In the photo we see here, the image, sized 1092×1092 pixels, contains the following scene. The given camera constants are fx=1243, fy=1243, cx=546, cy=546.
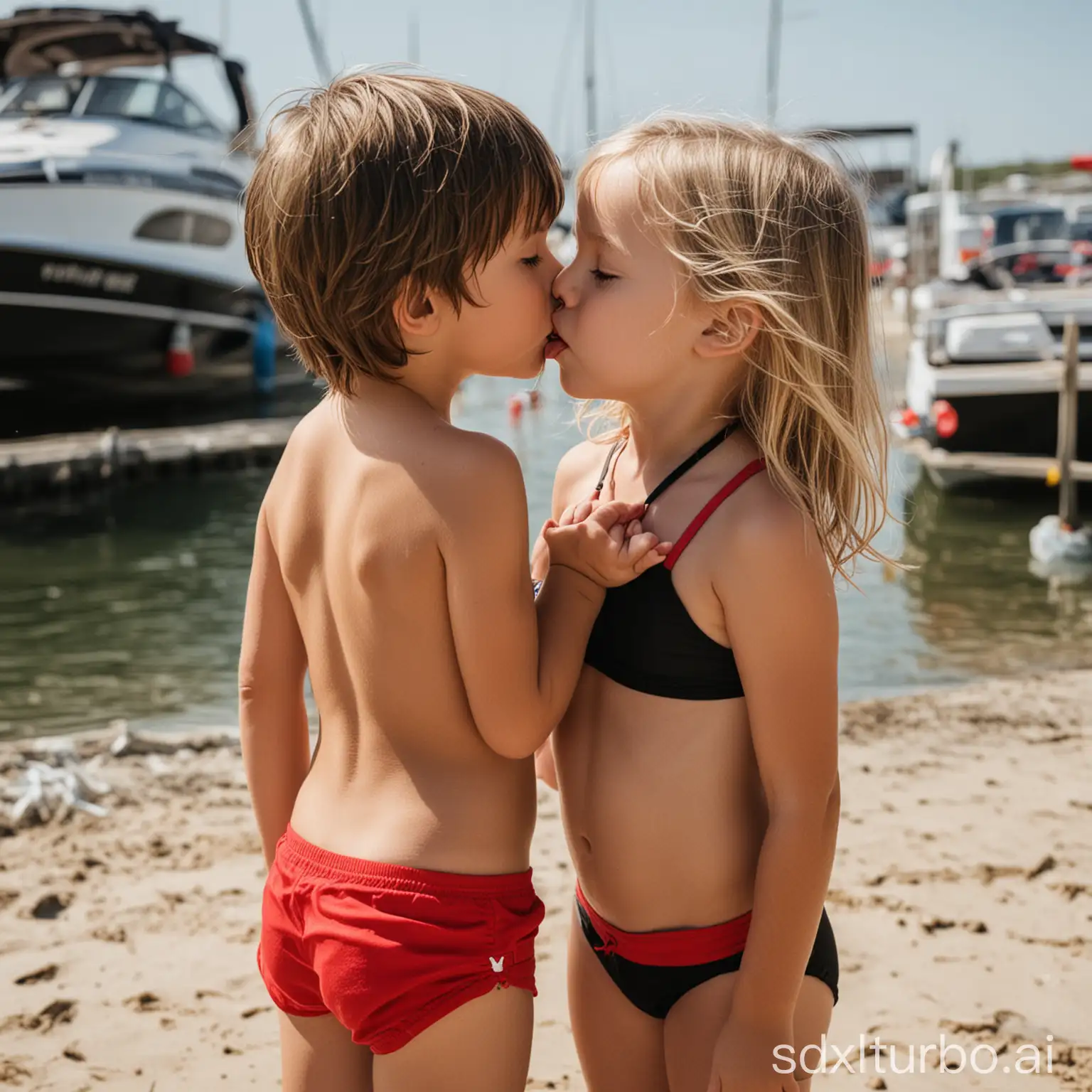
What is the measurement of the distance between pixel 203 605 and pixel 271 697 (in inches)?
295

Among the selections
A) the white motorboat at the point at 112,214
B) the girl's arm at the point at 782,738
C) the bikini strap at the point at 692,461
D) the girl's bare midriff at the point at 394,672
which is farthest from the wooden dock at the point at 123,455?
the girl's arm at the point at 782,738

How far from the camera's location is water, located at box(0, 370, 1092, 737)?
7.14 meters

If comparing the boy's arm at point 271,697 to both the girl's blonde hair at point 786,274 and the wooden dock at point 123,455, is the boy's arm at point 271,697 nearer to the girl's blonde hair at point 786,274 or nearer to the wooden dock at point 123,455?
the girl's blonde hair at point 786,274

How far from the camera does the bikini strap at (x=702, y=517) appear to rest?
1712 millimetres

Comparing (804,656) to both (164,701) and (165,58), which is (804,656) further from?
(165,58)

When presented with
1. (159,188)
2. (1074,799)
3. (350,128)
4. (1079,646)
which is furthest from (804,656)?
(159,188)

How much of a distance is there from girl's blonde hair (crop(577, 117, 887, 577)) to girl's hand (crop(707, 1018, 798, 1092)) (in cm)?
66

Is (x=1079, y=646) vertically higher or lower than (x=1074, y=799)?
lower

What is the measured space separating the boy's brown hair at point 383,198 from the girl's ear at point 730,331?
0.94 ft

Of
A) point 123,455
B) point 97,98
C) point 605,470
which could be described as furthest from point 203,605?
point 97,98

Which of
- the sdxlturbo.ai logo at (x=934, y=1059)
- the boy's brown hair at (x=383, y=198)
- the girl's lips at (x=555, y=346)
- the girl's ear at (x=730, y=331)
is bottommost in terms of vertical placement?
the sdxlturbo.ai logo at (x=934, y=1059)

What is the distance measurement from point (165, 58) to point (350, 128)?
17849 millimetres

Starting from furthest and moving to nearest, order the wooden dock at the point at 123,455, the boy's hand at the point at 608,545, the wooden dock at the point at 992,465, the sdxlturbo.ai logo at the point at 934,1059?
the wooden dock at the point at 123,455 → the wooden dock at the point at 992,465 → the sdxlturbo.ai logo at the point at 934,1059 → the boy's hand at the point at 608,545

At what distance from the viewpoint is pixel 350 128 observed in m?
1.59
